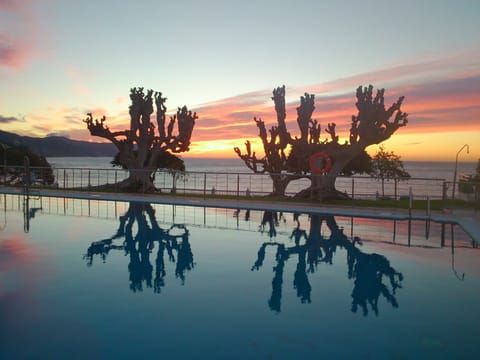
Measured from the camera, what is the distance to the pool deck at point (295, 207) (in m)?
12.5

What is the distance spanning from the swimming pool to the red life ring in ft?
18.3

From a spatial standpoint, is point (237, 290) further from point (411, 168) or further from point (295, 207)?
point (411, 168)

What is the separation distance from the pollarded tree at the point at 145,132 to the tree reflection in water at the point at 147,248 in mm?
8447

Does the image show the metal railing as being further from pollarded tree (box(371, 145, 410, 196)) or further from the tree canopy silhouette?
pollarded tree (box(371, 145, 410, 196))

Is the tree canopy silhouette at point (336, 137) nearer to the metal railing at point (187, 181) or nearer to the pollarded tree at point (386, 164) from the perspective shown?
the metal railing at point (187, 181)

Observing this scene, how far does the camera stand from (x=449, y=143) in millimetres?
Answer: 30812

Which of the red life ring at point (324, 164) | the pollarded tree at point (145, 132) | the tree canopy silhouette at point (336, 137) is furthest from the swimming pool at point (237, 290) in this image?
the pollarded tree at point (145, 132)

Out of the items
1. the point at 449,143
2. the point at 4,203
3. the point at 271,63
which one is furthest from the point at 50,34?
the point at 449,143

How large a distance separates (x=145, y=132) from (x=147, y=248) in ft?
42.6

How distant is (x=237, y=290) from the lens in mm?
6590

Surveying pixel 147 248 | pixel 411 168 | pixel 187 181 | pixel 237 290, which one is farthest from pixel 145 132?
pixel 411 168

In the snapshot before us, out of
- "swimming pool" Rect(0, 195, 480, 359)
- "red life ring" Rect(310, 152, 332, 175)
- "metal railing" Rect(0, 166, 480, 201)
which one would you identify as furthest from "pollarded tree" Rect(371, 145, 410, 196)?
"swimming pool" Rect(0, 195, 480, 359)

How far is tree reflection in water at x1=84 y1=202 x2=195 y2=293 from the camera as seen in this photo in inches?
287

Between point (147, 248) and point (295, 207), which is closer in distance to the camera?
point (147, 248)
